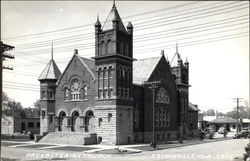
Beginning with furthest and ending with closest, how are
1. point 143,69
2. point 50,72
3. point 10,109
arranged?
1. point 10,109
2. point 50,72
3. point 143,69

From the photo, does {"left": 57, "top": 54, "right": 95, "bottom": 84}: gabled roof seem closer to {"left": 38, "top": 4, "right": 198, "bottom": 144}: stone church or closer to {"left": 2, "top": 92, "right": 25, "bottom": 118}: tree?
{"left": 38, "top": 4, "right": 198, "bottom": 144}: stone church

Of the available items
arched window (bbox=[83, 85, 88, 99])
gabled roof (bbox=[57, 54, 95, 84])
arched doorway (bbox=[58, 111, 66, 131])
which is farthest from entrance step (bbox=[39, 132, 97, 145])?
gabled roof (bbox=[57, 54, 95, 84])

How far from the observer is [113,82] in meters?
45.9

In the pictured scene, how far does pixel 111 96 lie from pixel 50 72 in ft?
54.1

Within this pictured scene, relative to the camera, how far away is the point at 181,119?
62.9m

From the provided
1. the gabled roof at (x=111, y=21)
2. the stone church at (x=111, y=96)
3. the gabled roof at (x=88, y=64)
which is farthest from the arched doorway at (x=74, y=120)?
the gabled roof at (x=111, y=21)

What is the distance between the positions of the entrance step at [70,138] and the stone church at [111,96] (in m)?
0.13

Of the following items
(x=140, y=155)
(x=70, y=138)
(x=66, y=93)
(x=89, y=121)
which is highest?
(x=66, y=93)

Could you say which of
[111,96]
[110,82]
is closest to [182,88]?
[110,82]

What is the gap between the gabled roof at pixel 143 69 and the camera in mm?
54688

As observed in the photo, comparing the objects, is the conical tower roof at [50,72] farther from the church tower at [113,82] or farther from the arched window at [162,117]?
the arched window at [162,117]

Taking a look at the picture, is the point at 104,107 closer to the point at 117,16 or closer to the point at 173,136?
the point at 117,16

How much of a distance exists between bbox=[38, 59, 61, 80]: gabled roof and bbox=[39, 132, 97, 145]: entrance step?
1031cm

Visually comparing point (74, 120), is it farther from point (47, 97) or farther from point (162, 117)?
point (162, 117)
